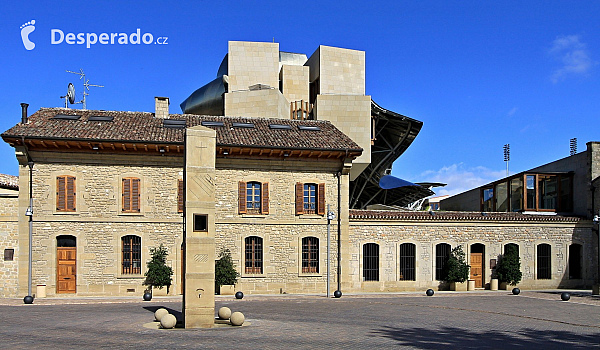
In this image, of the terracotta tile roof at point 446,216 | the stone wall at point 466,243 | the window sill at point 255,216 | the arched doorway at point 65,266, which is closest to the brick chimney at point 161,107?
the window sill at point 255,216

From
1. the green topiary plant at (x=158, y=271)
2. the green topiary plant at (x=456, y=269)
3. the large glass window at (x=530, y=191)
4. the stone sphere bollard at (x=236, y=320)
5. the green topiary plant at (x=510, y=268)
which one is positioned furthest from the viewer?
the large glass window at (x=530, y=191)

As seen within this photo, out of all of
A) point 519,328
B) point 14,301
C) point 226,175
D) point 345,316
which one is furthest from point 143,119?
point 519,328

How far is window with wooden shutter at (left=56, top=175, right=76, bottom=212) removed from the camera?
2562cm

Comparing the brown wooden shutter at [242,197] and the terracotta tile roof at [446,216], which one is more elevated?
the brown wooden shutter at [242,197]

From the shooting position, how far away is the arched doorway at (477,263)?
99.8ft

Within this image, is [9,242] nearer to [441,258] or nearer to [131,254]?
[131,254]

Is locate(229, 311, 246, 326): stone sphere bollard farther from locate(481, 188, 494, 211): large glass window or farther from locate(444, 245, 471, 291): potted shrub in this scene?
locate(481, 188, 494, 211): large glass window

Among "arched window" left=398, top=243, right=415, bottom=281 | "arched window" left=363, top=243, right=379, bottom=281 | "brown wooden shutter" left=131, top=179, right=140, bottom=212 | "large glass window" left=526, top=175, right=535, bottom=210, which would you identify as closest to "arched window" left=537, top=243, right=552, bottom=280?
"large glass window" left=526, top=175, right=535, bottom=210

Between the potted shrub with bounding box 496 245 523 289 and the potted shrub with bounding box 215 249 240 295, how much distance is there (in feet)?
45.3

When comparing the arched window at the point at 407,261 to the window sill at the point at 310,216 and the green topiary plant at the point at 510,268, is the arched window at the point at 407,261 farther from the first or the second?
the green topiary plant at the point at 510,268

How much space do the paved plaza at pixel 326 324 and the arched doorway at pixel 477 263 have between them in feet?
15.8

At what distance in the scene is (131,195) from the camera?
2633cm

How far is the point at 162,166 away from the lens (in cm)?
2670

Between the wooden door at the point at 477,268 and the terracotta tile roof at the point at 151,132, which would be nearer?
the terracotta tile roof at the point at 151,132
